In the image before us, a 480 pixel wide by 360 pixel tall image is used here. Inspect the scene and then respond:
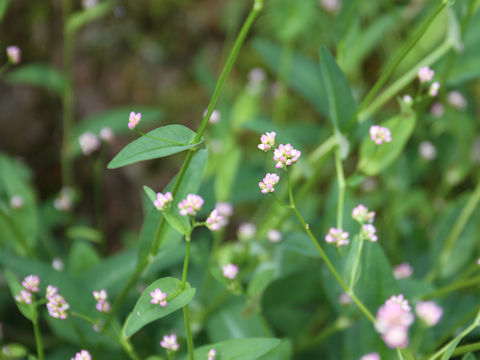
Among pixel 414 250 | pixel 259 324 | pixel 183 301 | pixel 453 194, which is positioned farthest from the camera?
pixel 453 194

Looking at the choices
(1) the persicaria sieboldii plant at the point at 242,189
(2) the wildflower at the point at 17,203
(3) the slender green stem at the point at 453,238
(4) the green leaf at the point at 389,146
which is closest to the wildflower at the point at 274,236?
(1) the persicaria sieboldii plant at the point at 242,189

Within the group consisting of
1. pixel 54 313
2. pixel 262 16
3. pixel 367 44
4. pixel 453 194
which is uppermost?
pixel 262 16

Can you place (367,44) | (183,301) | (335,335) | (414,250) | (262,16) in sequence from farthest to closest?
1. (262,16)
2. (367,44)
3. (414,250)
4. (335,335)
5. (183,301)

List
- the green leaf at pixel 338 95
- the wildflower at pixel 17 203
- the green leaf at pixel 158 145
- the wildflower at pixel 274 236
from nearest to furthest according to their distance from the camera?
the green leaf at pixel 158 145
the green leaf at pixel 338 95
the wildflower at pixel 274 236
the wildflower at pixel 17 203

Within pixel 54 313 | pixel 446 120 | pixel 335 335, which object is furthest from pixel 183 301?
pixel 446 120

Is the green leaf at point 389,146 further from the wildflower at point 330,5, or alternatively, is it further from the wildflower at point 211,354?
the wildflower at point 330,5

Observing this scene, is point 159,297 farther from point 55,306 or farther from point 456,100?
point 456,100

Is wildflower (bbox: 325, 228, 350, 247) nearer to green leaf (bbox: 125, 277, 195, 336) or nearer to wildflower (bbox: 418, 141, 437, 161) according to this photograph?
green leaf (bbox: 125, 277, 195, 336)

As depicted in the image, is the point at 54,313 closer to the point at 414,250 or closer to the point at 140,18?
the point at 414,250
